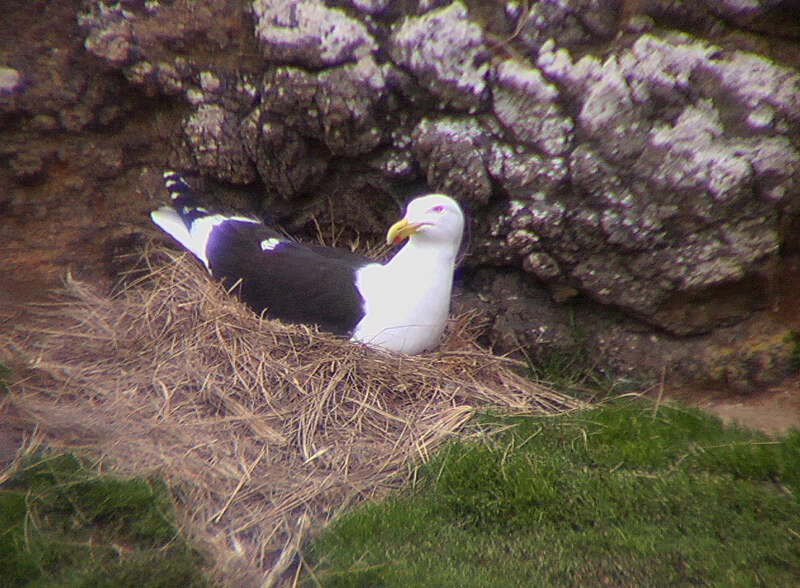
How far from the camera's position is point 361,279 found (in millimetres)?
3328

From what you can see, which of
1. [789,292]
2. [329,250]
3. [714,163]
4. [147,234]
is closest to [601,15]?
[714,163]

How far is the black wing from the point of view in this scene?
325cm

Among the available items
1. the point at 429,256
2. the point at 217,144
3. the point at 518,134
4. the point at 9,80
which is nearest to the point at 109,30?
the point at 9,80

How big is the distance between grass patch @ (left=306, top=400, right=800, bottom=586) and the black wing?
1.01 m

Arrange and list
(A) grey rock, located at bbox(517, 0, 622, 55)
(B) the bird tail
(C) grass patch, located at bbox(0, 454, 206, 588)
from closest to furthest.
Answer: (C) grass patch, located at bbox(0, 454, 206, 588) < (A) grey rock, located at bbox(517, 0, 622, 55) < (B) the bird tail

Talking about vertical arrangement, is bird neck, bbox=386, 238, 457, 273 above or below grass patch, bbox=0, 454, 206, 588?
above

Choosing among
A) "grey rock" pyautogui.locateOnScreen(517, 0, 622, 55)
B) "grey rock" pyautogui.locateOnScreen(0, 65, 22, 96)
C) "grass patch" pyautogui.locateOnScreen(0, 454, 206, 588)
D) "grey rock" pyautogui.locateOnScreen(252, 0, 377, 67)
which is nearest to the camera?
"grass patch" pyautogui.locateOnScreen(0, 454, 206, 588)

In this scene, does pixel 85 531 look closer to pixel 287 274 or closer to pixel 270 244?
pixel 287 274

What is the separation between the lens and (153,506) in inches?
87.5

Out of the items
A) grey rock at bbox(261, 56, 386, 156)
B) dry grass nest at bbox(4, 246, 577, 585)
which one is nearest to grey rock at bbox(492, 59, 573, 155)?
grey rock at bbox(261, 56, 386, 156)

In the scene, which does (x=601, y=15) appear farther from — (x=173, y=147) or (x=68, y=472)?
(x=68, y=472)

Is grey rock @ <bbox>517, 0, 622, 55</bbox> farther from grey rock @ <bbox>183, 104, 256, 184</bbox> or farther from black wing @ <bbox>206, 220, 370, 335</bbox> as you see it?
Answer: grey rock @ <bbox>183, 104, 256, 184</bbox>

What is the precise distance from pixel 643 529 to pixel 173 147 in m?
2.89

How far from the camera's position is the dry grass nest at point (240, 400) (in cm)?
236
